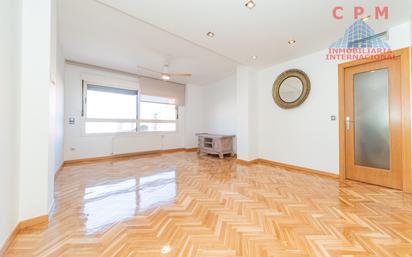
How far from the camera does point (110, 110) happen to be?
15.9 feet

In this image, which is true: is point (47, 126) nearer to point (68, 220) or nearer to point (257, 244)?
point (68, 220)

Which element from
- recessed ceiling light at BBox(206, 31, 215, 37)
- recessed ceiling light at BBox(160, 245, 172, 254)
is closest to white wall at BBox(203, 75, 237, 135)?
recessed ceiling light at BBox(206, 31, 215, 37)

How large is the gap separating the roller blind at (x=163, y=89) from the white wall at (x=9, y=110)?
3.77 meters

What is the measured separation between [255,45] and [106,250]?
3681mm

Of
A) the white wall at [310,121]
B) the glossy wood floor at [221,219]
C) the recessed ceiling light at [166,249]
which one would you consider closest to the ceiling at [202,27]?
the white wall at [310,121]

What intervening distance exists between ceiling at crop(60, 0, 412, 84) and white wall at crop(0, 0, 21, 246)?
3.58 ft

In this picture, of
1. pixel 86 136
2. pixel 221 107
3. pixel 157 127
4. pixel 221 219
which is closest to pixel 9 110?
pixel 221 219

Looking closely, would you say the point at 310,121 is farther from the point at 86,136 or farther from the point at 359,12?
the point at 86,136

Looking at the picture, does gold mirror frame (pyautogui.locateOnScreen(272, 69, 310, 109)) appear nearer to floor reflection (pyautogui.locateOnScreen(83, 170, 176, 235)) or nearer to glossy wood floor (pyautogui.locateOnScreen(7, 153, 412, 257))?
glossy wood floor (pyautogui.locateOnScreen(7, 153, 412, 257))

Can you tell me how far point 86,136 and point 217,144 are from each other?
12.1 ft

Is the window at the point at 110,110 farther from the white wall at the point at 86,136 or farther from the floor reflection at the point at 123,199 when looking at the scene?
the floor reflection at the point at 123,199

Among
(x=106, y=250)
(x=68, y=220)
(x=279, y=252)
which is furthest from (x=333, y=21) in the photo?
(x=68, y=220)

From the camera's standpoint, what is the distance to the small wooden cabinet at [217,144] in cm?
505

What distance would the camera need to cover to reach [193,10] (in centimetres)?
223
